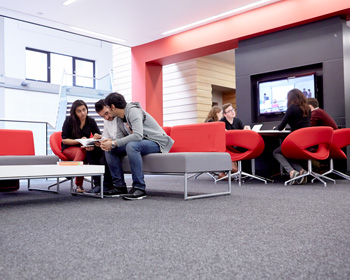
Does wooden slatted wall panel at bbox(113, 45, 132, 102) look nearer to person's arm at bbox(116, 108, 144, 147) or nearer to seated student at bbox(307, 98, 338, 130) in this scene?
seated student at bbox(307, 98, 338, 130)

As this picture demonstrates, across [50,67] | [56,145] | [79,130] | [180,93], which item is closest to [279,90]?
[180,93]

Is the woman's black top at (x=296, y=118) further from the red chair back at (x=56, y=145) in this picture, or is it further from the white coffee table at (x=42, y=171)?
the red chair back at (x=56, y=145)

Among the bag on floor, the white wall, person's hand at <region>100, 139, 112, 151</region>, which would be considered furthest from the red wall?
the white wall

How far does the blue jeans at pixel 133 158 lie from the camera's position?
334cm

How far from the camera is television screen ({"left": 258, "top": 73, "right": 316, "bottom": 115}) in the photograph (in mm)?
6090

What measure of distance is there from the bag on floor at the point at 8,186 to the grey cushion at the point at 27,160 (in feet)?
1.31

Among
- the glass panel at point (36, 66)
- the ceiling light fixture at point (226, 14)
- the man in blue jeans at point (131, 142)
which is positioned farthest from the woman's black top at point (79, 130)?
the glass panel at point (36, 66)

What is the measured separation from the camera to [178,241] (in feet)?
5.58

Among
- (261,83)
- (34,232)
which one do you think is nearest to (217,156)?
(34,232)

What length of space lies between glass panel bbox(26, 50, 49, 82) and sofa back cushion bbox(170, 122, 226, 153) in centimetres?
1115

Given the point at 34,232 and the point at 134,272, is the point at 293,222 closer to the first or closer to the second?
the point at 134,272

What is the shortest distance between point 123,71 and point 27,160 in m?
6.01

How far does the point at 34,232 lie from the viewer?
196cm

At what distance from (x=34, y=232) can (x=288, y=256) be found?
4.35 feet
